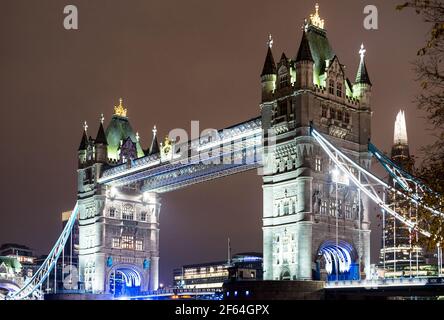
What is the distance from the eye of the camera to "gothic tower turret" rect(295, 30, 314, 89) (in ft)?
230

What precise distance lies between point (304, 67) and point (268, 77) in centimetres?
484

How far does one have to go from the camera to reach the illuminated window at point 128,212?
4080 inches

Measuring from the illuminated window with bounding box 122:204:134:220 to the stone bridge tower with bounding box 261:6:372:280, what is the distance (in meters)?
34.6

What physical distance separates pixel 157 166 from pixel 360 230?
29.1 metres

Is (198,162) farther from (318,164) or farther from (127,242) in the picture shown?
(127,242)

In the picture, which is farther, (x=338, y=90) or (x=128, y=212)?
(x=128, y=212)

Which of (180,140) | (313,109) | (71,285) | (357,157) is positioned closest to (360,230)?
(357,157)

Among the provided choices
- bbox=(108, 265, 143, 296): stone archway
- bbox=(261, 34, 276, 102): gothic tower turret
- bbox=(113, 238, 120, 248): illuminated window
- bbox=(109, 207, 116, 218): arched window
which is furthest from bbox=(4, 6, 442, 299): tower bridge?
bbox=(108, 265, 143, 296): stone archway

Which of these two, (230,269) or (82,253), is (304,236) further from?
(82,253)

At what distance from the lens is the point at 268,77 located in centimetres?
7419

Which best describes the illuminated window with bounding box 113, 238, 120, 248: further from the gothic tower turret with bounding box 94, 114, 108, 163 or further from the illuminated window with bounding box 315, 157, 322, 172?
the illuminated window with bounding box 315, 157, 322, 172

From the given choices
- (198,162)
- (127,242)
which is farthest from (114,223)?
(198,162)
